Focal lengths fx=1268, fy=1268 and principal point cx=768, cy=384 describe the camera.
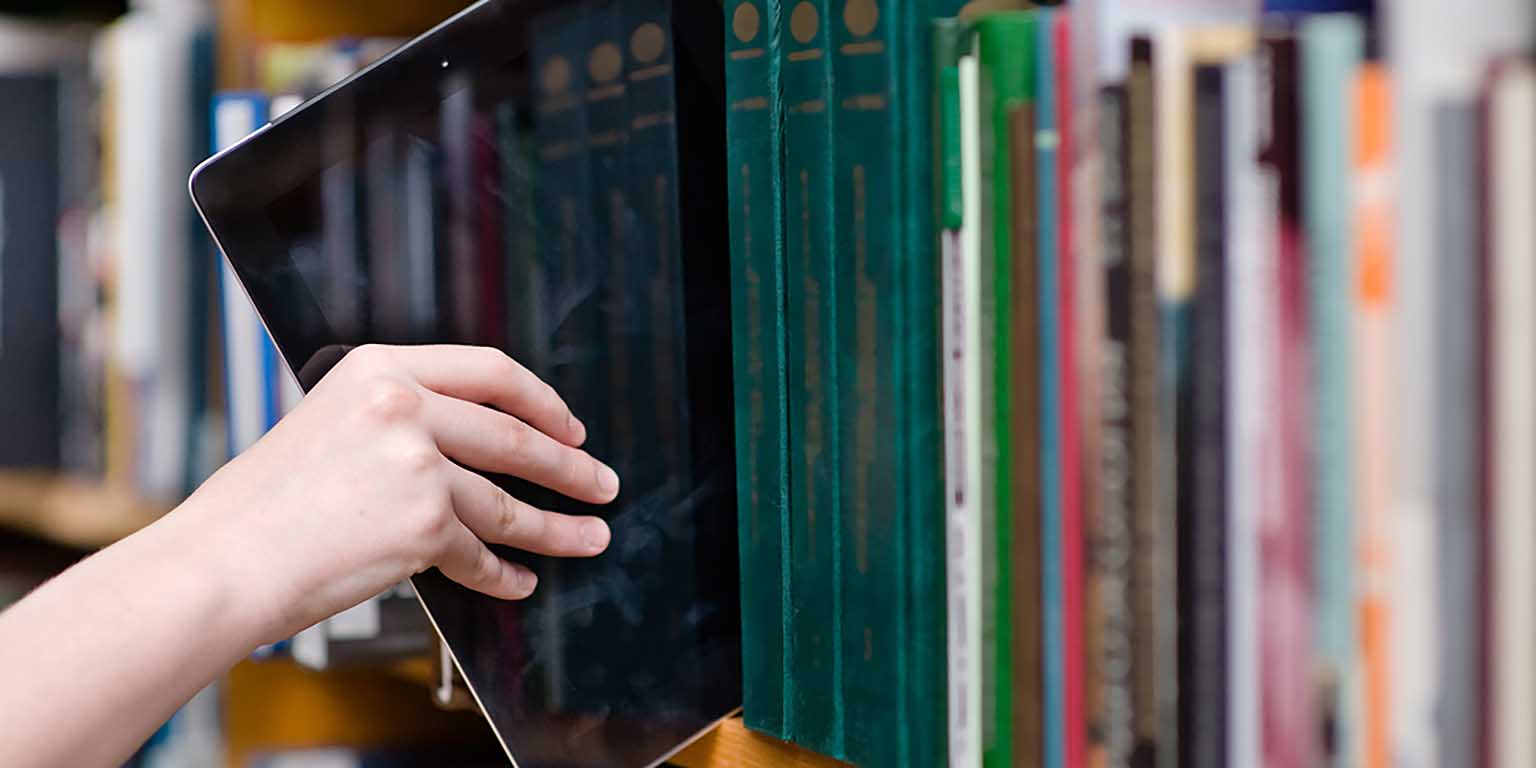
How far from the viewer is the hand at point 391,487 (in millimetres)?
553

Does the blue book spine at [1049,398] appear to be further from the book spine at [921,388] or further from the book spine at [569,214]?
the book spine at [569,214]

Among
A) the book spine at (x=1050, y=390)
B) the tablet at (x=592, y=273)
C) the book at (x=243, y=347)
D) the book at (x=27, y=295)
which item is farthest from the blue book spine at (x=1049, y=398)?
the book at (x=27, y=295)

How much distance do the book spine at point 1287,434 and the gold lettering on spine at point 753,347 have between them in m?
0.24

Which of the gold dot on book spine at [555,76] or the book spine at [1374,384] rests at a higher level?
the gold dot on book spine at [555,76]

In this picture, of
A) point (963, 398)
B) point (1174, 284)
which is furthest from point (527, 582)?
point (1174, 284)

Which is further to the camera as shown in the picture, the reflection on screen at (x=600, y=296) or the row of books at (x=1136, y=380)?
the reflection on screen at (x=600, y=296)

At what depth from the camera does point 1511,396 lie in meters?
0.37

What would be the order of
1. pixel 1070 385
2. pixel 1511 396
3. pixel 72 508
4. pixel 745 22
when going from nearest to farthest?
pixel 1511 396 < pixel 1070 385 < pixel 745 22 < pixel 72 508

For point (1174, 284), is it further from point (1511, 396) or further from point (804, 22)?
point (804, 22)

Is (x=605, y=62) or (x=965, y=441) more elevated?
(x=605, y=62)

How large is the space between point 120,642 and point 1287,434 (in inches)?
17.6

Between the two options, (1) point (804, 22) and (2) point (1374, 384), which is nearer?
(2) point (1374, 384)

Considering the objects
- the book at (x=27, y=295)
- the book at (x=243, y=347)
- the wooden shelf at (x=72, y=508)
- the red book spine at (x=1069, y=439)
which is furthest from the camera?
the book at (x=27, y=295)

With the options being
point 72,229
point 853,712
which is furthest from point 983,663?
point 72,229
